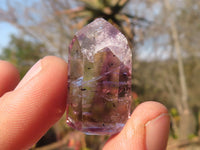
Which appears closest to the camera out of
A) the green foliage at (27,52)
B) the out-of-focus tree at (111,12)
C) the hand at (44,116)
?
the hand at (44,116)

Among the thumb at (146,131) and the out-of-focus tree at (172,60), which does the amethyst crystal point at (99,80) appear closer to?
the thumb at (146,131)

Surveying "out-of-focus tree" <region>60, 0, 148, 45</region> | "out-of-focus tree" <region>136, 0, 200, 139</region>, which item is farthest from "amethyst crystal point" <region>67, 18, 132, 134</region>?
"out-of-focus tree" <region>136, 0, 200, 139</region>

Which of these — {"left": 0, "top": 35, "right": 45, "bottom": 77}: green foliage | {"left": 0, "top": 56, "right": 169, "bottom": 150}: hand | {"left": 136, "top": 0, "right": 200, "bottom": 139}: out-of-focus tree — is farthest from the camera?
{"left": 0, "top": 35, "right": 45, "bottom": 77}: green foliage

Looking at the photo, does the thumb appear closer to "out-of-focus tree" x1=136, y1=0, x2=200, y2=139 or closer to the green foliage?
"out-of-focus tree" x1=136, y1=0, x2=200, y2=139

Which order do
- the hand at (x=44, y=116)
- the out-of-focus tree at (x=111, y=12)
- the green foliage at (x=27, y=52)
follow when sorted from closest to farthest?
1. the hand at (x=44, y=116)
2. the out-of-focus tree at (x=111, y=12)
3. the green foliage at (x=27, y=52)

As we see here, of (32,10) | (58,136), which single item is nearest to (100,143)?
(58,136)

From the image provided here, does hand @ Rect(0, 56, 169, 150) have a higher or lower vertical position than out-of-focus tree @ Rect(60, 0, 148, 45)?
lower

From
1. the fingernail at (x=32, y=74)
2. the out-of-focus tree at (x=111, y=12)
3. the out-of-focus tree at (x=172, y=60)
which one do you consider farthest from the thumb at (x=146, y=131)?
the out-of-focus tree at (x=172, y=60)

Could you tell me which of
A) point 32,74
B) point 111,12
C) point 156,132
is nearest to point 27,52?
point 111,12
